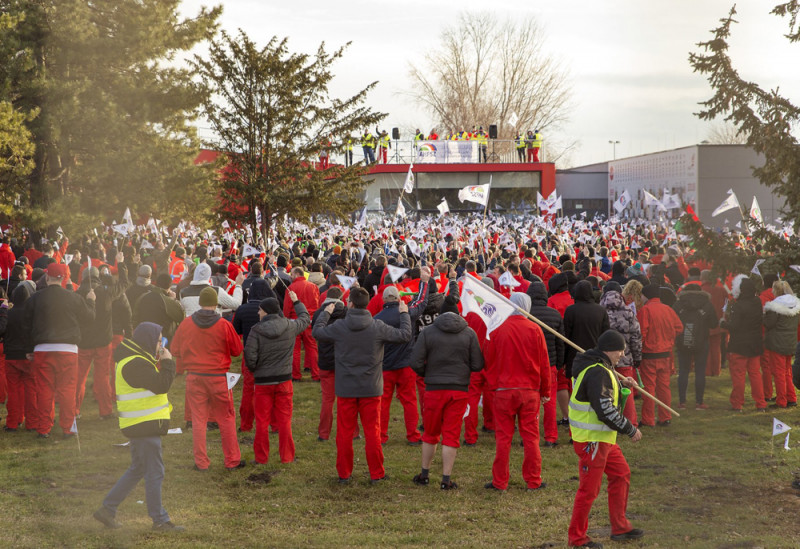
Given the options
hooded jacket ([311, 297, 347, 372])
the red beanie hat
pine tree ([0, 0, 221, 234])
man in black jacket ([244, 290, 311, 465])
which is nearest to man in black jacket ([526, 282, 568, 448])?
hooded jacket ([311, 297, 347, 372])

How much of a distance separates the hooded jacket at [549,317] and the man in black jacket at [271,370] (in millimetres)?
2766

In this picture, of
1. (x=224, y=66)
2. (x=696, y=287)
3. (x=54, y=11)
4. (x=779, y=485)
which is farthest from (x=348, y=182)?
(x=779, y=485)

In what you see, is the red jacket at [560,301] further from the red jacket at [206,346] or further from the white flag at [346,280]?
the red jacket at [206,346]

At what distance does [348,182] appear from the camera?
26406 mm

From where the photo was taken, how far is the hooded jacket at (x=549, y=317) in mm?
9070

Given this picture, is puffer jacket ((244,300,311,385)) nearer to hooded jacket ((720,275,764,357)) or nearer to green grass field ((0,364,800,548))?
green grass field ((0,364,800,548))

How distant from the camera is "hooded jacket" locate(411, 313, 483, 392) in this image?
25.8 ft

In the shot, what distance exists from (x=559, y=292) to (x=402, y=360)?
270 cm

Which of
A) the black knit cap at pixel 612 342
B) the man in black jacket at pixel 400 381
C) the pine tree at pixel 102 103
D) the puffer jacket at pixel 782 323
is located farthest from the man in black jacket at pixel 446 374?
the pine tree at pixel 102 103

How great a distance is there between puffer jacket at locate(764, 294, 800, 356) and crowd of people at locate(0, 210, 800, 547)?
0.10 ft

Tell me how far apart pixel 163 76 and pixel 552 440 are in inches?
785

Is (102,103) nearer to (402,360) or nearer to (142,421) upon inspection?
(402,360)

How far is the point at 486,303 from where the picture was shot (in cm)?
768

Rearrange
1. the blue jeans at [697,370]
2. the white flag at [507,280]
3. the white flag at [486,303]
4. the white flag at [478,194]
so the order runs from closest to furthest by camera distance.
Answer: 1. the white flag at [486,303]
2. the white flag at [507,280]
3. the blue jeans at [697,370]
4. the white flag at [478,194]
